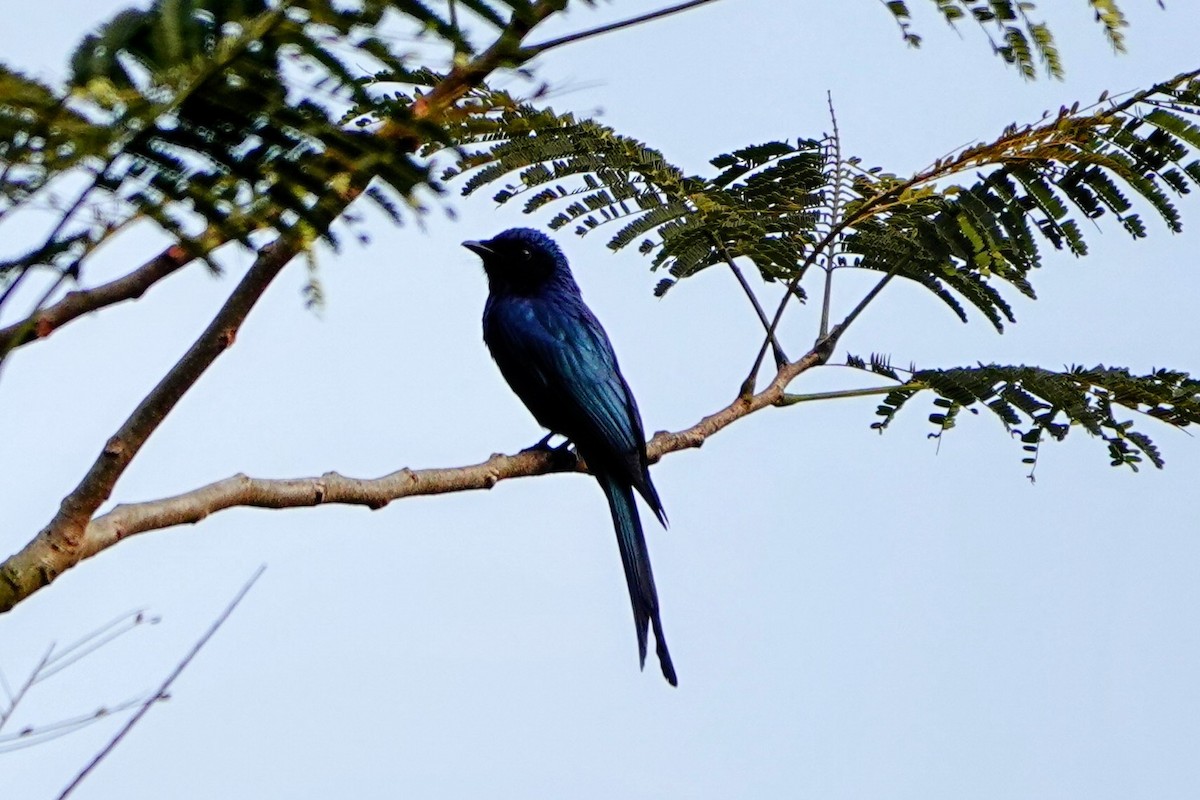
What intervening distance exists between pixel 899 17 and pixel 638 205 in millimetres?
2229

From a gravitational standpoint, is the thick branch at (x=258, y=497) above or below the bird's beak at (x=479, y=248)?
below

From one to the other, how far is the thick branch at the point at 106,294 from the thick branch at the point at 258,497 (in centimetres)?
50

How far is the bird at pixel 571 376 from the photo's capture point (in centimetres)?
653

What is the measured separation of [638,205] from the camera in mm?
5602

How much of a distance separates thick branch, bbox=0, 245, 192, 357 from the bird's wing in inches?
154

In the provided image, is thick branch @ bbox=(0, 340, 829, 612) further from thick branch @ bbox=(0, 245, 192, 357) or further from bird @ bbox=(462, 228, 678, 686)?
bird @ bbox=(462, 228, 678, 686)

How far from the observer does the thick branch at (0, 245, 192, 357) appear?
2.80m

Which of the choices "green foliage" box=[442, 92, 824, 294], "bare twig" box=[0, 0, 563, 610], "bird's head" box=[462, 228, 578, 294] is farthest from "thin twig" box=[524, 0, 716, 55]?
"bird's head" box=[462, 228, 578, 294]

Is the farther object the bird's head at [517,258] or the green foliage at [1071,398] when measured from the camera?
the bird's head at [517,258]

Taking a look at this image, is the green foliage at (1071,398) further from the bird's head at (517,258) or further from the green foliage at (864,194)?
the bird's head at (517,258)

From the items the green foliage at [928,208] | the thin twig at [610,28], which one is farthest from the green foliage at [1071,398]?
the thin twig at [610,28]

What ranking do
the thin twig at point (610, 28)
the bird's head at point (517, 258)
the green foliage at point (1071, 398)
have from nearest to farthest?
the thin twig at point (610, 28) → the green foliage at point (1071, 398) → the bird's head at point (517, 258)

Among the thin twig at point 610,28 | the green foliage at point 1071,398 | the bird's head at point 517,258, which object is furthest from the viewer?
the bird's head at point 517,258

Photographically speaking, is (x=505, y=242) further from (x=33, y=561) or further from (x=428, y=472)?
(x=33, y=561)
